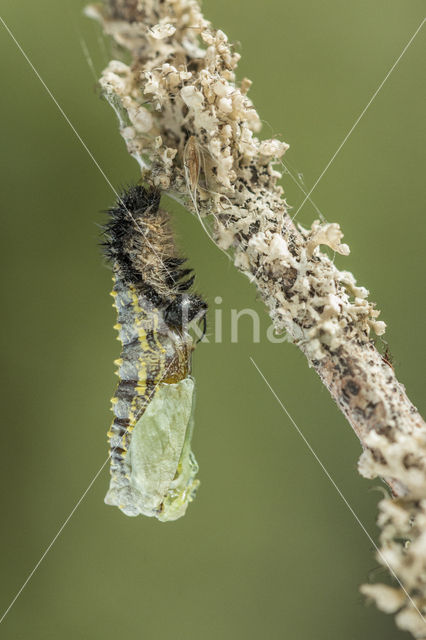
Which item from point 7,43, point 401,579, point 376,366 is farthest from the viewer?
point 7,43

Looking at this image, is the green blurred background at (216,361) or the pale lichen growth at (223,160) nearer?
the pale lichen growth at (223,160)

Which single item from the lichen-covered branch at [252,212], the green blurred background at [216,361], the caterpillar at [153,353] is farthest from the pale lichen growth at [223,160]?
the green blurred background at [216,361]

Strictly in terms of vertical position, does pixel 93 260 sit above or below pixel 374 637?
above

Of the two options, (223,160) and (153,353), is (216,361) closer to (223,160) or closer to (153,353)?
(153,353)

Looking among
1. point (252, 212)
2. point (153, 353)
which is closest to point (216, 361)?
point (153, 353)

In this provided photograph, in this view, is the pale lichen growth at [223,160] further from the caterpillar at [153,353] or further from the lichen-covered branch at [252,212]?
the caterpillar at [153,353]

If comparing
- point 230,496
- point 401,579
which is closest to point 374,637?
point 230,496

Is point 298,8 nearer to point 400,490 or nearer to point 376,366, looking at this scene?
point 376,366
